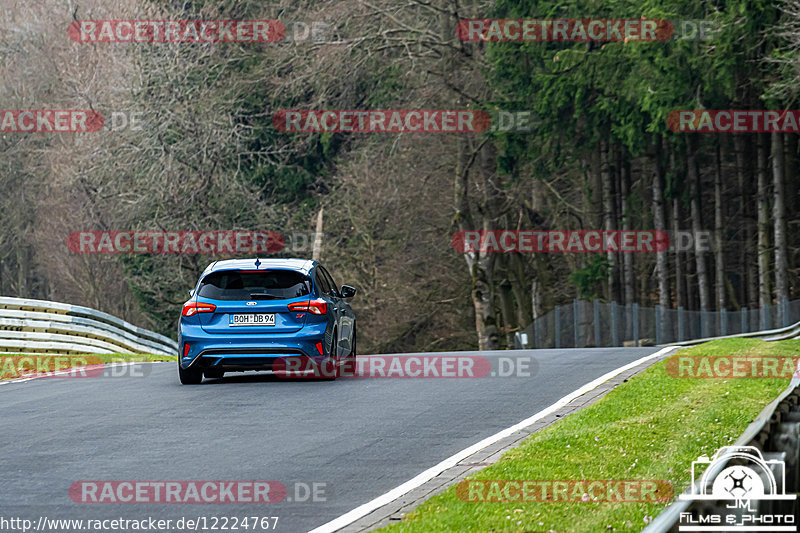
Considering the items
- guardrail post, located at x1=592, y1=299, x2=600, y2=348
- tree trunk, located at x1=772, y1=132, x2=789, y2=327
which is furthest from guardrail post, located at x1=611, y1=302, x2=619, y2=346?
tree trunk, located at x1=772, y1=132, x2=789, y2=327

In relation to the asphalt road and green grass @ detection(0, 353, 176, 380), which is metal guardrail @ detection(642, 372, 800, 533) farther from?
green grass @ detection(0, 353, 176, 380)

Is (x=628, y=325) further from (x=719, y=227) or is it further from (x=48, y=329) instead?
(x=48, y=329)

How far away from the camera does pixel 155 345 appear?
102ft

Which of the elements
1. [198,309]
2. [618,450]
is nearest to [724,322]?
[198,309]

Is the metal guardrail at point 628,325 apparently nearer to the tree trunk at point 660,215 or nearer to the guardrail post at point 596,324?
the guardrail post at point 596,324

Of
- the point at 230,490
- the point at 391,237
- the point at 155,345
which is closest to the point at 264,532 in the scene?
the point at 230,490

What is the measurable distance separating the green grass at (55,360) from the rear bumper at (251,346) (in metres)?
5.08

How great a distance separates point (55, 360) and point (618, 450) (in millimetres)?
15732

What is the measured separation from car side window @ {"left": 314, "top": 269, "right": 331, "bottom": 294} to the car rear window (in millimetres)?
400

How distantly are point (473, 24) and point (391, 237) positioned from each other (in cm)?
815

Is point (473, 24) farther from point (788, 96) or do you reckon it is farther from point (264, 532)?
point (264, 532)

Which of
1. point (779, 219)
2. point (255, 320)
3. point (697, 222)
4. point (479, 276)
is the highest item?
point (697, 222)

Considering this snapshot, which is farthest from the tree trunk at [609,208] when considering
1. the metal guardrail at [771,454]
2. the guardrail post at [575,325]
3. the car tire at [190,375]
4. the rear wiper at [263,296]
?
the metal guardrail at [771,454]

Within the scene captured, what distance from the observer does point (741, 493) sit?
5.18m
